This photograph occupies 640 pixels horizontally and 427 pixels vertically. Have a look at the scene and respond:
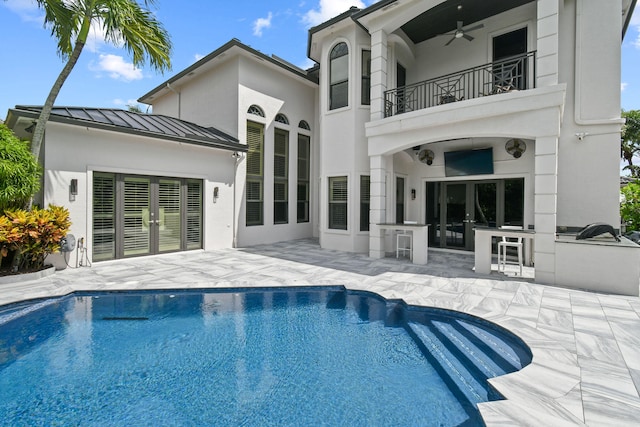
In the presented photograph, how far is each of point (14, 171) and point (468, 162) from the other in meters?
13.4

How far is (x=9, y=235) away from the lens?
6.69 m

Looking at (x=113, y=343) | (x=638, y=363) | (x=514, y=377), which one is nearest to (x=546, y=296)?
(x=638, y=363)

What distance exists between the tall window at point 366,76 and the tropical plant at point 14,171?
10298mm

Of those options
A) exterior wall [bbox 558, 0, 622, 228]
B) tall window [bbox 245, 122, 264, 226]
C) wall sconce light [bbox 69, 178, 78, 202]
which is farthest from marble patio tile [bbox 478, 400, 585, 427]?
tall window [bbox 245, 122, 264, 226]

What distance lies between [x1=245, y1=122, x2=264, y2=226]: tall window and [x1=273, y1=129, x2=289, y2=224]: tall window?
2.42 ft

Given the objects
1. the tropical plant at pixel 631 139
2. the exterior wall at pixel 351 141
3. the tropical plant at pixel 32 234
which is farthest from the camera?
the tropical plant at pixel 631 139

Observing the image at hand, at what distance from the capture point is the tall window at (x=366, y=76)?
Result: 11.5 metres

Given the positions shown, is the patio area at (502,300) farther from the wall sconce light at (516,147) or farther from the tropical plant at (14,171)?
the wall sconce light at (516,147)

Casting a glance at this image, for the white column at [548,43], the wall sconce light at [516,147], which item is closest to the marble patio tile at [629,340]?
the white column at [548,43]

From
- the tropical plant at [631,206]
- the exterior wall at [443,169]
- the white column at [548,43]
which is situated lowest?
the tropical plant at [631,206]

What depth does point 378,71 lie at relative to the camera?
413 inches

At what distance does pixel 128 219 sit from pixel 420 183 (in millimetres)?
11034

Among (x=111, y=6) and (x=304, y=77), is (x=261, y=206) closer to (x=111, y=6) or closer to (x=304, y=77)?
(x=304, y=77)

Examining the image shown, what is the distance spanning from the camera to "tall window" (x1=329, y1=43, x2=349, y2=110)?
1176 centimetres
